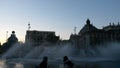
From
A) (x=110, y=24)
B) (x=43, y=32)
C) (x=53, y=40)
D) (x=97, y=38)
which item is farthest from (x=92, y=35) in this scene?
(x=43, y=32)

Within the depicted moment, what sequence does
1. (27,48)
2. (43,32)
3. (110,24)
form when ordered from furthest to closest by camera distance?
(43,32), (110,24), (27,48)

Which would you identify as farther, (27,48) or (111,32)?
(111,32)

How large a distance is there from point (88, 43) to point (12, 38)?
39.8 m

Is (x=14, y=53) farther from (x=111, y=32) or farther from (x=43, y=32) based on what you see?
(x=43, y=32)

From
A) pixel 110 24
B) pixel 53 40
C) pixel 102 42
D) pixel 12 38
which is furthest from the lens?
pixel 110 24

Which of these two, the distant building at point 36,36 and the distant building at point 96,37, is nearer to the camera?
the distant building at point 96,37

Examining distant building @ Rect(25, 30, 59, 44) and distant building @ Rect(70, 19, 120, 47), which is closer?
distant building @ Rect(70, 19, 120, 47)

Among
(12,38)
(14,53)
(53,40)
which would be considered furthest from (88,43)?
(14,53)

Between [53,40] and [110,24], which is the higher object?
[110,24]

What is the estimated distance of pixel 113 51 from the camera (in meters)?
74.9

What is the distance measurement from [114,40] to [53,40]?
1436 inches

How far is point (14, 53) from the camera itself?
7675cm

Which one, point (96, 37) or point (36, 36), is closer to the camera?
point (96, 37)

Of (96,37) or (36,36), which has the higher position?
(36,36)
